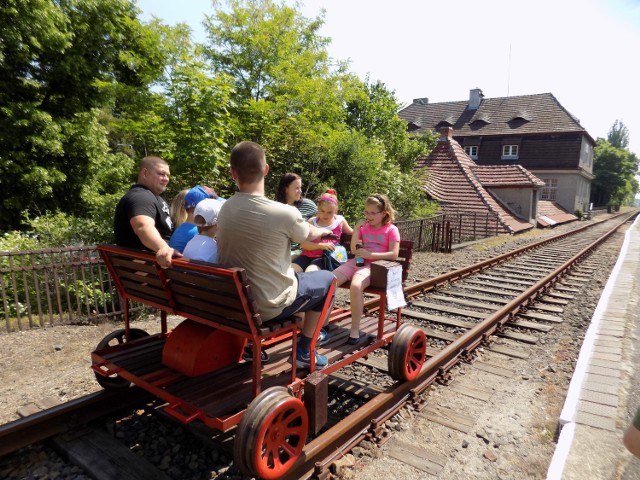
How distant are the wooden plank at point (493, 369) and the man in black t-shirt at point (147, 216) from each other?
3.69 metres

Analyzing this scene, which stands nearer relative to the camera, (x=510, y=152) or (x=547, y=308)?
(x=547, y=308)

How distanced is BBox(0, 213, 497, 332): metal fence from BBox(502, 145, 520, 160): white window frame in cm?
2266

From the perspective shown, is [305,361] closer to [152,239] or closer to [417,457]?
[417,457]

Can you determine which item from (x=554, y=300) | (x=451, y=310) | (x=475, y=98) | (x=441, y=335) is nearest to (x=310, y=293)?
(x=441, y=335)

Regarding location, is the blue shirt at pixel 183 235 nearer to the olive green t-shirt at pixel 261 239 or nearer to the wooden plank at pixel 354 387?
the olive green t-shirt at pixel 261 239

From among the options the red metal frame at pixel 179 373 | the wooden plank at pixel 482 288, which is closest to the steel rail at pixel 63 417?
the red metal frame at pixel 179 373

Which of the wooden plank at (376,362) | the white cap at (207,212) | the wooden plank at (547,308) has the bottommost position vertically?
the wooden plank at (547,308)

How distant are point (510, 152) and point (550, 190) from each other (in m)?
5.76

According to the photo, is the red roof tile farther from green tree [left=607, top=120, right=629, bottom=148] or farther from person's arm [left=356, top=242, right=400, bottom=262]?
green tree [left=607, top=120, right=629, bottom=148]

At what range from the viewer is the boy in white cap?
2.89 metres

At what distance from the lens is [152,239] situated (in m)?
2.85

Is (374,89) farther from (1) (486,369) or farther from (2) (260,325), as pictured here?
(2) (260,325)

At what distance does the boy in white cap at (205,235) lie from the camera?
2.89m

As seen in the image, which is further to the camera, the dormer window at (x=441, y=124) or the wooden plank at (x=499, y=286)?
the dormer window at (x=441, y=124)
